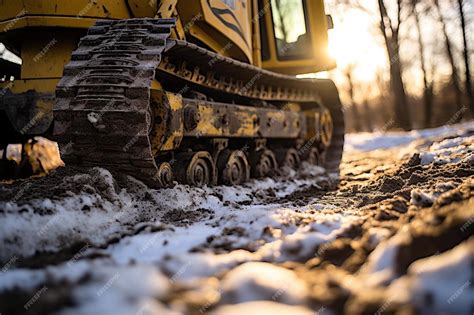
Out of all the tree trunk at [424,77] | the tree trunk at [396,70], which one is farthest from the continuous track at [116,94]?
the tree trunk at [424,77]

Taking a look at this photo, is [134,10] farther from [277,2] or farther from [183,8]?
[277,2]

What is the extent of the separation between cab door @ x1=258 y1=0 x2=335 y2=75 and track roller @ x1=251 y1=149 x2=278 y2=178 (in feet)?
7.59

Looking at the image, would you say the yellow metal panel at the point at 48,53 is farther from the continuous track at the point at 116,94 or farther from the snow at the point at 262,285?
the snow at the point at 262,285

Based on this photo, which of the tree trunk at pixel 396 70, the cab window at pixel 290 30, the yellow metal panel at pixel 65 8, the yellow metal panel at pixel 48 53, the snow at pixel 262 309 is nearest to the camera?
the snow at pixel 262 309

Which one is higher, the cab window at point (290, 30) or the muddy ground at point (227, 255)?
the cab window at point (290, 30)

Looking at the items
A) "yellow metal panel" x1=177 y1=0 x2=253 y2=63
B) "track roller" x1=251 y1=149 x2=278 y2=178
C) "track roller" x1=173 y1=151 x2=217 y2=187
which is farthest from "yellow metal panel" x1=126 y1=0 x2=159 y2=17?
"track roller" x1=251 y1=149 x2=278 y2=178

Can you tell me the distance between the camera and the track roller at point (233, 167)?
5.30m

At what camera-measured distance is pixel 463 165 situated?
449cm

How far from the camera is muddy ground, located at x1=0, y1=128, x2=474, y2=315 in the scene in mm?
1835

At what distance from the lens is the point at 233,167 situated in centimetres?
552

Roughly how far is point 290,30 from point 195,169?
15.5 ft

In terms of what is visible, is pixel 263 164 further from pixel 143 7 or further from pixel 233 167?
pixel 143 7

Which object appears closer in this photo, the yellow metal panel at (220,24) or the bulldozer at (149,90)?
the bulldozer at (149,90)

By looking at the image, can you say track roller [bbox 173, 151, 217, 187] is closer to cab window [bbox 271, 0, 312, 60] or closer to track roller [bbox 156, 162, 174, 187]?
track roller [bbox 156, 162, 174, 187]
